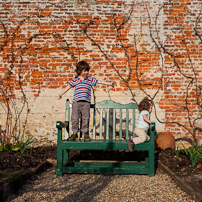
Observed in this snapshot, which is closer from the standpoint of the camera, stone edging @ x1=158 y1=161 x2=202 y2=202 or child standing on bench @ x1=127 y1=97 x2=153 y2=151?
stone edging @ x1=158 y1=161 x2=202 y2=202

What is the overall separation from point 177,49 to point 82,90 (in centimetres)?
266

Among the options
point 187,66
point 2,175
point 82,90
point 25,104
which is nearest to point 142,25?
point 187,66

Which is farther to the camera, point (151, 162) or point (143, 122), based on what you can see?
point (143, 122)

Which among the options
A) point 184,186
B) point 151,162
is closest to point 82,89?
point 151,162

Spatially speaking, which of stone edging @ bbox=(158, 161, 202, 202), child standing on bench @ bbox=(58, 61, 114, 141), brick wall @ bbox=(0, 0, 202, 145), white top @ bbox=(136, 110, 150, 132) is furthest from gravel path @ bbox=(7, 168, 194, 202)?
brick wall @ bbox=(0, 0, 202, 145)

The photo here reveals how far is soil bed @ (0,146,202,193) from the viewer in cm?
339

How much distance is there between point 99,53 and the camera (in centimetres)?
545

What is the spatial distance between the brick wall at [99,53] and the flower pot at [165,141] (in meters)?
0.41

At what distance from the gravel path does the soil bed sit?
0.24 meters

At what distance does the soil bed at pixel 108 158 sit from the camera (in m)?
3.39

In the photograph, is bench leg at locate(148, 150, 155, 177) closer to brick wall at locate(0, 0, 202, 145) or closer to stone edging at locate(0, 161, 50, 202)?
stone edging at locate(0, 161, 50, 202)

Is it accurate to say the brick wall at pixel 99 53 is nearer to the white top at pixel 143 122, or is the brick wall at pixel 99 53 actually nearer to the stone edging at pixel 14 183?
the white top at pixel 143 122

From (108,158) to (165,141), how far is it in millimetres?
1280

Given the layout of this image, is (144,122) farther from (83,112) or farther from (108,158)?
(108,158)
